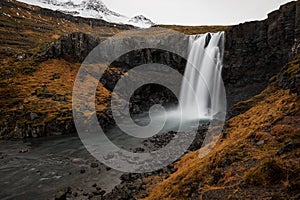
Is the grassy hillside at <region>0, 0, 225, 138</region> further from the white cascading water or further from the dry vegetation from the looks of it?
the dry vegetation

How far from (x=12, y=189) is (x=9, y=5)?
698 feet

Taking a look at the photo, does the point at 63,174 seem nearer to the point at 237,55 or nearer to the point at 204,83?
the point at 204,83

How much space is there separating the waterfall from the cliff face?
251 centimetres

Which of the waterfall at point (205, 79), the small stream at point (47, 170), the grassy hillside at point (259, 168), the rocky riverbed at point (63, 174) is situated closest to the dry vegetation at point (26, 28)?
the waterfall at point (205, 79)

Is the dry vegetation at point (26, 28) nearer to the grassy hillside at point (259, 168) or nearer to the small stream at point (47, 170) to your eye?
the small stream at point (47, 170)

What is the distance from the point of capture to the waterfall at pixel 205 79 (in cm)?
5678

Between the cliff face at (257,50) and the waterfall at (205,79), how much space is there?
8.23 ft

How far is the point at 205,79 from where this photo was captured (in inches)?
2329

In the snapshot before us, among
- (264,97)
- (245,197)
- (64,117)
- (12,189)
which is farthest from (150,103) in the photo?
(245,197)

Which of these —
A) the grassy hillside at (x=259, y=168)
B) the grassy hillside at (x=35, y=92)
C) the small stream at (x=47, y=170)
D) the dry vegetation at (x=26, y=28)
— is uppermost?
the dry vegetation at (x=26, y=28)

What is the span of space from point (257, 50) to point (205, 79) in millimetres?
15054

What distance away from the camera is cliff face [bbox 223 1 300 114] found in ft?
147

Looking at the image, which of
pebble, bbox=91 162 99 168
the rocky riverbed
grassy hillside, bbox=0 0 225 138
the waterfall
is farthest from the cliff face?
pebble, bbox=91 162 99 168

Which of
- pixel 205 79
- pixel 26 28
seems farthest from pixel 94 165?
pixel 26 28
